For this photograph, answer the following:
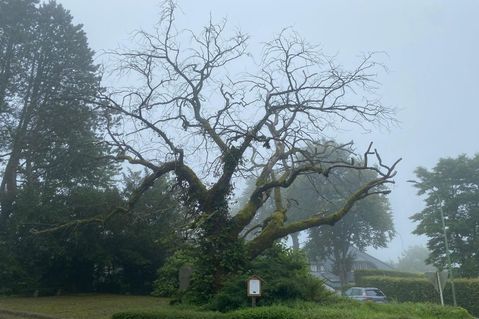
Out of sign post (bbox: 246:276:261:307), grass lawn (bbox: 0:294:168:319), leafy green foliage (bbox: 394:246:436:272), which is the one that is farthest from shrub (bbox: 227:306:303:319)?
leafy green foliage (bbox: 394:246:436:272)

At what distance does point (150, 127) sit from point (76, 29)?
18.4m

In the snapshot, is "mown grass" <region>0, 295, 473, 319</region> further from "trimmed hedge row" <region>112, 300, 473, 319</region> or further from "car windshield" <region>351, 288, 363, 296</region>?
"car windshield" <region>351, 288, 363, 296</region>

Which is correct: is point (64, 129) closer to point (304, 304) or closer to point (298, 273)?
point (298, 273)

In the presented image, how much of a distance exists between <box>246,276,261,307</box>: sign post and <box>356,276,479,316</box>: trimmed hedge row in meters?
16.0

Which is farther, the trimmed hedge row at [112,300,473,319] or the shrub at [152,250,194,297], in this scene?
the shrub at [152,250,194,297]

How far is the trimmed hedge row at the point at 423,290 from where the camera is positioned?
1259 inches

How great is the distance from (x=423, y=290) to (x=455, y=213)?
9.90 metres

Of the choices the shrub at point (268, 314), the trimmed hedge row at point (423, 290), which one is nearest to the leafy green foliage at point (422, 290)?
the trimmed hedge row at point (423, 290)

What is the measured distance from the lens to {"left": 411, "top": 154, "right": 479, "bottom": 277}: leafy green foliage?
136ft

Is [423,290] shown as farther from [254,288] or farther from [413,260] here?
[413,260]

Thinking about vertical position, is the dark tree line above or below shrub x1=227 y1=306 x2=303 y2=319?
above

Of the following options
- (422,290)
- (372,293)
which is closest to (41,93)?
(372,293)

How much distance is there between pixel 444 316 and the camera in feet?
53.5

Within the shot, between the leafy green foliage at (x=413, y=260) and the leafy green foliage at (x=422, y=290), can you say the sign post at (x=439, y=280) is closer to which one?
the leafy green foliage at (x=422, y=290)
